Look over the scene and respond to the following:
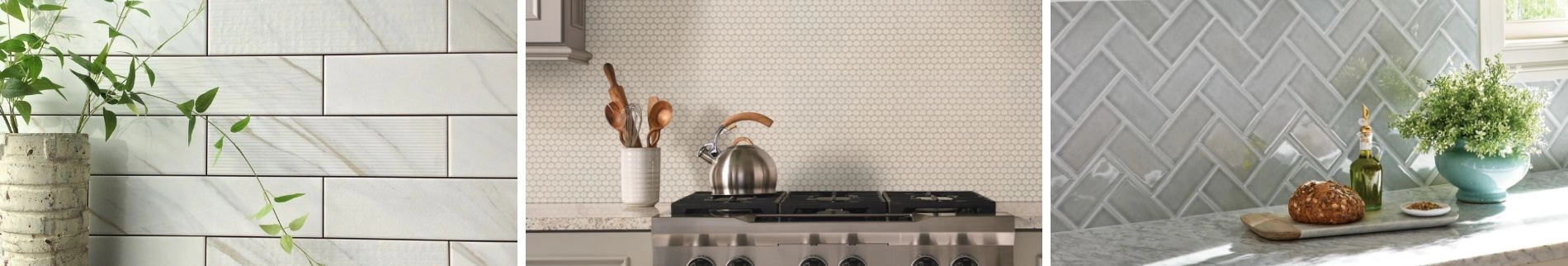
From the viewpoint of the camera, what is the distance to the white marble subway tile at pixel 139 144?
73cm

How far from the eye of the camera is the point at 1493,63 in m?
1.13

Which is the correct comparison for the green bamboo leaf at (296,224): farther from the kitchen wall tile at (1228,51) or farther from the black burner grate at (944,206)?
the kitchen wall tile at (1228,51)

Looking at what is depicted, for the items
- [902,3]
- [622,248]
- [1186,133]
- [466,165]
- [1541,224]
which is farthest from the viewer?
[902,3]

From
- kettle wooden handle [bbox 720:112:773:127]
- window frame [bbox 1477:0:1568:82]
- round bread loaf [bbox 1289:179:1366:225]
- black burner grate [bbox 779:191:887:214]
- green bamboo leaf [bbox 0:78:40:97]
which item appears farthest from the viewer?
kettle wooden handle [bbox 720:112:773:127]

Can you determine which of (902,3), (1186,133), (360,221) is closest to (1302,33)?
(1186,133)

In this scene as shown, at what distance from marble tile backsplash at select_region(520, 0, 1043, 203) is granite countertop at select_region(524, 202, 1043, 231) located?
19 cm

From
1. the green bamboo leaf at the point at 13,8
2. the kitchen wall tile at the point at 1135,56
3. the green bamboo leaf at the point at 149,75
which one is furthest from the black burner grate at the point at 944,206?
the green bamboo leaf at the point at 13,8

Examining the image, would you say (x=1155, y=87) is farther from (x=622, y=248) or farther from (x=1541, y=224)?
(x=622, y=248)

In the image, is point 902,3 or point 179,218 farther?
point 902,3

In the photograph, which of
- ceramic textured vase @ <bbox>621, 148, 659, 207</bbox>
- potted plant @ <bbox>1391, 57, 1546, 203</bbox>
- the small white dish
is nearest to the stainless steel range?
ceramic textured vase @ <bbox>621, 148, 659, 207</bbox>

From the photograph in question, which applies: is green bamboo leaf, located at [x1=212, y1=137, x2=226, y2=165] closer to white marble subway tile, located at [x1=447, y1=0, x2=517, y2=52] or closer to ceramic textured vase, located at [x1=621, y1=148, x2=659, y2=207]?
white marble subway tile, located at [x1=447, y1=0, x2=517, y2=52]

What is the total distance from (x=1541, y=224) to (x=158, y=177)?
160 cm

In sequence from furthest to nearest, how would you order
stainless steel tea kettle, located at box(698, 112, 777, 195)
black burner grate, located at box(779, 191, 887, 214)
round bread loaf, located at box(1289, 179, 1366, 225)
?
stainless steel tea kettle, located at box(698, 112, 777, 195) → black burner grate, located at box(779, 191, 887, 214) → round bread loaf, located at box(1289, 179, 1366, 225)

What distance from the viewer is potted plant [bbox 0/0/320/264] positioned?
2.14ft
